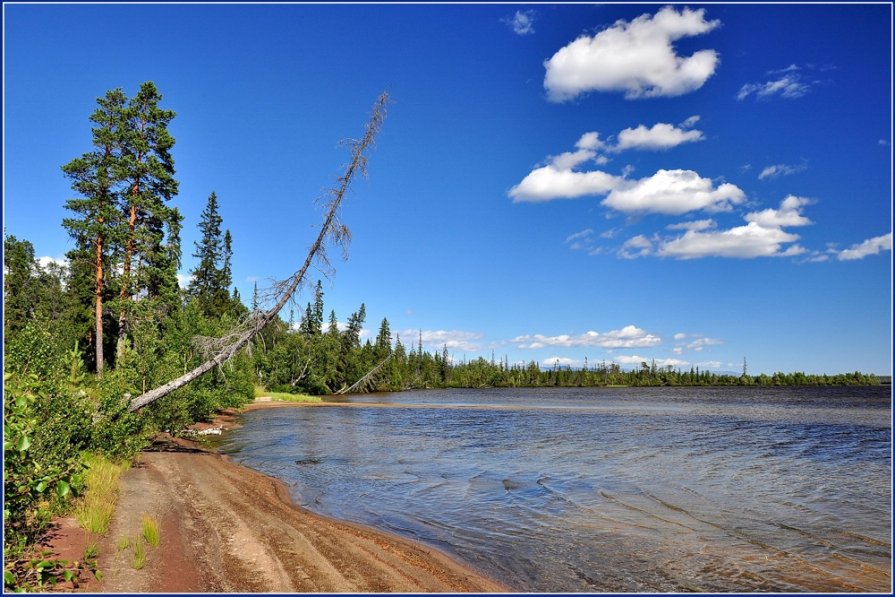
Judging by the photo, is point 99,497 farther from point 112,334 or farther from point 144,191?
point 112,334

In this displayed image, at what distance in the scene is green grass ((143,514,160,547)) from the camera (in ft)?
32.2

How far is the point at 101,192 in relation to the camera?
103ft

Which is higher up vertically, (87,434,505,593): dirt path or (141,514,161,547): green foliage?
(141,514,161,547): green foliage

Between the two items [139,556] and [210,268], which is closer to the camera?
[139,556]

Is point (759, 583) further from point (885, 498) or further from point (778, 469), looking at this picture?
point (778, 469)

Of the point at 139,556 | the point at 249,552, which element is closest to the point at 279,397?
the point at 249,552

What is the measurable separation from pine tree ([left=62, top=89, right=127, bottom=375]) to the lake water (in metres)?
13.0

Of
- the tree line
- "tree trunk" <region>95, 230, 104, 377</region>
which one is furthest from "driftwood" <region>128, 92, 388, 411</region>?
"tree trunk" <region>95, 230, 104, 377</region>

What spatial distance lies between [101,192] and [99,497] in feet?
84.4

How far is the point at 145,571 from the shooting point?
28.0ft

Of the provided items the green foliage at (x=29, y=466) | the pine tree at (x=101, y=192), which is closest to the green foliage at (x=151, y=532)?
the green foliage at (x=29, y=466)

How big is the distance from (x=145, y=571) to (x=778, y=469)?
946 inches

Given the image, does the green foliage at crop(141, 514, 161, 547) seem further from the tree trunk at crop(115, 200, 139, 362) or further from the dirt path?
the tree trunk at crop(115, 200, 139, 362)

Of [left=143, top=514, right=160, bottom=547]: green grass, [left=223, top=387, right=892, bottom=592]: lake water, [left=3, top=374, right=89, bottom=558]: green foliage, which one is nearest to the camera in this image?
[left=3, top=374, right=89, bottom=558]: green foliage
